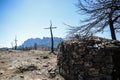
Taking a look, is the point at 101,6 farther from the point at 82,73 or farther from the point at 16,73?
the point at 16,73

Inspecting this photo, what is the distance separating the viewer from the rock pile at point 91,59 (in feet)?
31.1

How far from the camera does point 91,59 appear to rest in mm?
9844

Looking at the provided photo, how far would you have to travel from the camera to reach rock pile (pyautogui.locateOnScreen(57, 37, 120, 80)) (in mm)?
9469

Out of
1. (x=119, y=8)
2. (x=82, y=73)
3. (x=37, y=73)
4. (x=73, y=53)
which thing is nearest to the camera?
(x=119, y=8)

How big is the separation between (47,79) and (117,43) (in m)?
4.71

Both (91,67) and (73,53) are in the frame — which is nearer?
(91,67)

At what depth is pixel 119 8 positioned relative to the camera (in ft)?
30.7

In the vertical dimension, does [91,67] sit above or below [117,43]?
below

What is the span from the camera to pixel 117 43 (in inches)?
389

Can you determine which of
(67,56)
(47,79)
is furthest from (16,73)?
(67,56)

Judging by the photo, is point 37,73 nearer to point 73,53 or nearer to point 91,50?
point 73,53

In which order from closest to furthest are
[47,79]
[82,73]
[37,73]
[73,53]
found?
[82,73], [73,53], [47,79], [37,73]

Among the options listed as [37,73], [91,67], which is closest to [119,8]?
[91,67]

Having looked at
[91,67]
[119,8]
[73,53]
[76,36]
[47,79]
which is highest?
[119,8]
